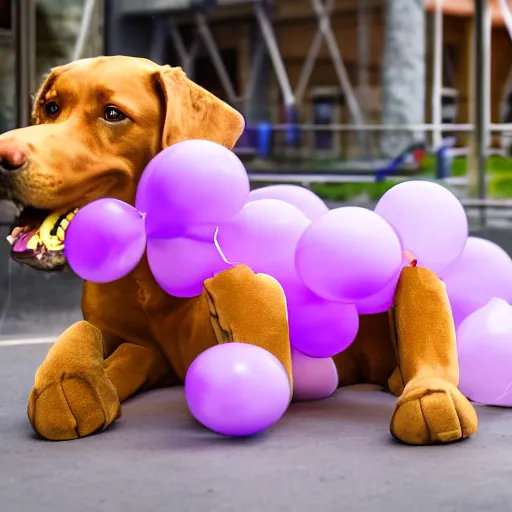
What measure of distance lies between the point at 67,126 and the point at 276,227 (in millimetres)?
590

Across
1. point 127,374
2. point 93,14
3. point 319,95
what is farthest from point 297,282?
point 319,95

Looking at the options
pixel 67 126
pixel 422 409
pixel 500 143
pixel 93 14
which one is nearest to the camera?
pixel 422 409

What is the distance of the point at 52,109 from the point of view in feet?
8.27

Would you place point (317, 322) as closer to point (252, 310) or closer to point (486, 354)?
point (252, 310)

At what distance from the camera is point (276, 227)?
2.50 m

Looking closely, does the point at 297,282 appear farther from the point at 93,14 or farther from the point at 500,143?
the point at 500,143

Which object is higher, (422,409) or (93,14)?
(93,14)

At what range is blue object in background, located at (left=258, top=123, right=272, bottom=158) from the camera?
39.1 feet

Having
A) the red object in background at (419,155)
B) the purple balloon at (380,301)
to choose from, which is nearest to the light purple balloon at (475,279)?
the purple balloon at (380,301)

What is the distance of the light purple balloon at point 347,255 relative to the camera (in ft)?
7.58

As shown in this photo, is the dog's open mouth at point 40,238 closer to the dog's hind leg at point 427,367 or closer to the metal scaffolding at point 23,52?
the dog's hind leg at point 427,367

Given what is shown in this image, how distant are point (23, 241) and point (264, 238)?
23.9 inches

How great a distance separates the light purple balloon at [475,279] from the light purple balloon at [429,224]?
167 mm

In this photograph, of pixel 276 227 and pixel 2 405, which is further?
pixel 2 405
